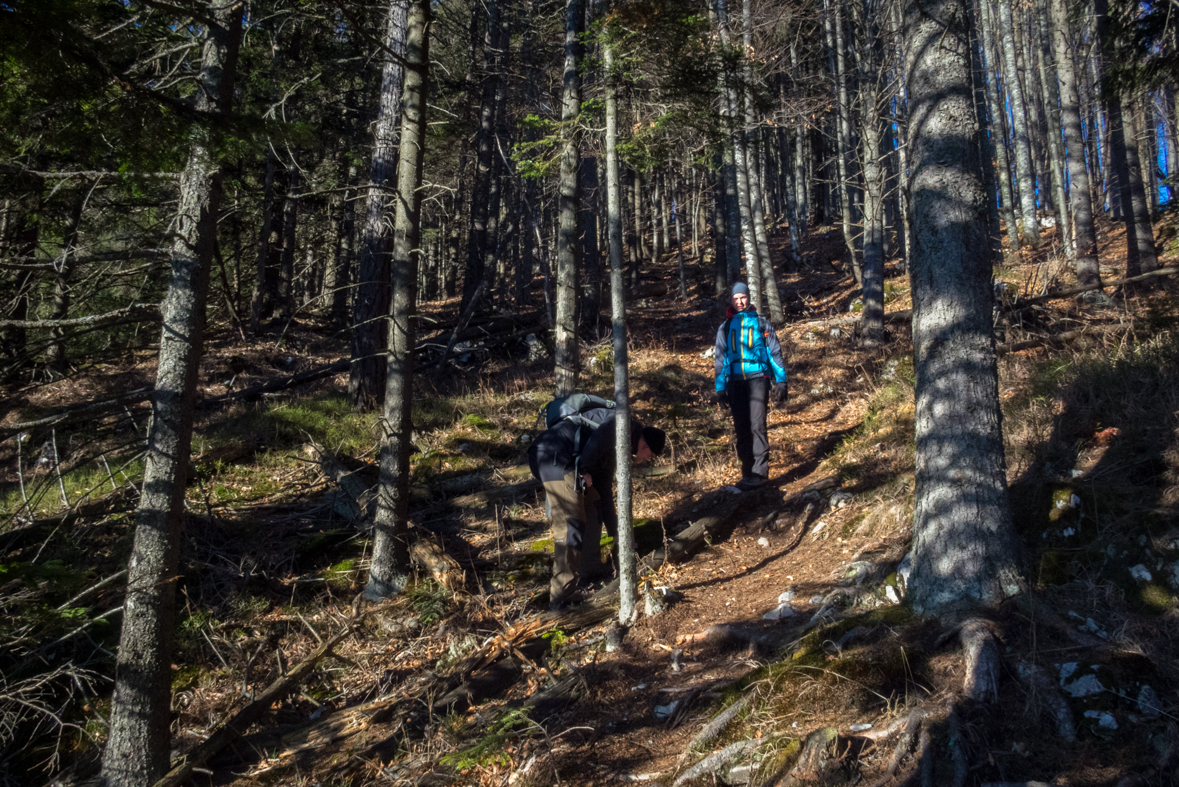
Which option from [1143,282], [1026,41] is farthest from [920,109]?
[1026,41]

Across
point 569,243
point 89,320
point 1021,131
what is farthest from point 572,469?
point 1021,131

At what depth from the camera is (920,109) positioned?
12.9 ft

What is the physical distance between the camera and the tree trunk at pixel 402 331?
6.23m

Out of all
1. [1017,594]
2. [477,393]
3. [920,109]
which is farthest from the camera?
[477,393]

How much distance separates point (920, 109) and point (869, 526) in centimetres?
A: 329

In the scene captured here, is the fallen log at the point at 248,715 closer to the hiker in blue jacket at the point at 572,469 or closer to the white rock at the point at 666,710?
the hiker in blue jacket at the point at 572,469

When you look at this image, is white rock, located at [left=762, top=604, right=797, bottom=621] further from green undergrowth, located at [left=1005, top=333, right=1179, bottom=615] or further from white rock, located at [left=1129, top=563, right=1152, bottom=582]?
white rock, located at [left=1129, top=563, right=1152, bottom=582]

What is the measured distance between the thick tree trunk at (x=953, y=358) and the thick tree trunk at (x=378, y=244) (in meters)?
6.21

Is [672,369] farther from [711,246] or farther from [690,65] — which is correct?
[711,246]

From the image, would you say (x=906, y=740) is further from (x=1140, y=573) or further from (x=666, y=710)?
(x=1140, y=573)

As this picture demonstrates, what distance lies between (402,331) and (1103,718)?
5574 mm

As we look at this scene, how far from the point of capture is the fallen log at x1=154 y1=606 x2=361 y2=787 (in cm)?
457

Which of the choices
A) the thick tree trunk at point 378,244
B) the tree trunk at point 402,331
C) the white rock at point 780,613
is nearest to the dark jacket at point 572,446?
the tree trunk at point 402,331

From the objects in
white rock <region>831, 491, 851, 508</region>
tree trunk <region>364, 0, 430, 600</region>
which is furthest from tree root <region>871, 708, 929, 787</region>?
tree trunk <region>364, 0, 430, 600</region>
